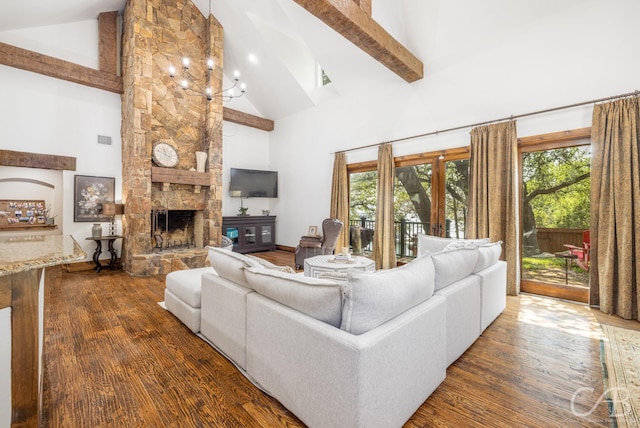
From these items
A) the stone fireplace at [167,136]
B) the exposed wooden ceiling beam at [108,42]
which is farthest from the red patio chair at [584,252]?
the exposed wooden ceiling beam at [108,42]

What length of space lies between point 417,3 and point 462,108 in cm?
167

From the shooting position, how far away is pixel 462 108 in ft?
14.5

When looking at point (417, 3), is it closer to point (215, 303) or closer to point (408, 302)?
point (408, 302)

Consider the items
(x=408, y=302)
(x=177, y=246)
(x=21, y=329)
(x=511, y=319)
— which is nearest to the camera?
(x=21, y=329)

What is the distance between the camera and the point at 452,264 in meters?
2.15

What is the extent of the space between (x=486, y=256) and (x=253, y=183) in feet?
19.0

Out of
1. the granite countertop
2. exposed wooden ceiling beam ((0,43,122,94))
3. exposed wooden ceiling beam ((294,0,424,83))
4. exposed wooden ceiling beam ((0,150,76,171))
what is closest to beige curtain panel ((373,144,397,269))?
exposed wooden ceiling beam ((294,0,424,83))

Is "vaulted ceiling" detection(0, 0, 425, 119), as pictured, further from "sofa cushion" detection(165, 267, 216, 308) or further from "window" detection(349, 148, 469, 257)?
"sofa cushion" detection(165, 267, 216, 308)

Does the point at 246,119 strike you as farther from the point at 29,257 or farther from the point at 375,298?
the point at 375,298

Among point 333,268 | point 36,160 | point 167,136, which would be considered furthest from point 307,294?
point 36,160

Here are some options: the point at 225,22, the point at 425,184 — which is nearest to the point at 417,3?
the point at 425,184

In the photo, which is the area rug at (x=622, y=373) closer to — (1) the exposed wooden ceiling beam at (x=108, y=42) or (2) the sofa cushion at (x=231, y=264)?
(2) the sofa cushion at (x=231, y=264)

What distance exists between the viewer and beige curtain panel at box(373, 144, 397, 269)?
525 cm

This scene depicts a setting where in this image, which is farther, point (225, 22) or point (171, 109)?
point (225, 22)
